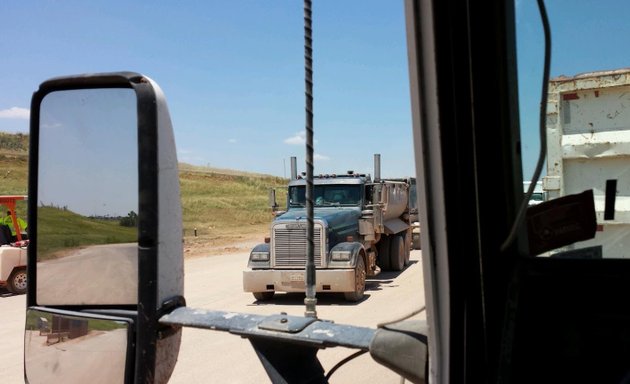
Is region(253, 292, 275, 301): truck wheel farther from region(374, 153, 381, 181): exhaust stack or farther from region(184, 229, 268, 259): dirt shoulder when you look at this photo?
A: region(184, 229, 268, 259): dirt shoulder

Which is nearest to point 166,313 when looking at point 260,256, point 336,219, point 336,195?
point 260,256

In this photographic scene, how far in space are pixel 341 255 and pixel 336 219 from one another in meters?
1.31

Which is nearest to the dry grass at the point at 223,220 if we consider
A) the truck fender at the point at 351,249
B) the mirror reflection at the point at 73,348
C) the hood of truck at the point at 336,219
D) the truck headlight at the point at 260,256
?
the hood of truck at the point at 336,219

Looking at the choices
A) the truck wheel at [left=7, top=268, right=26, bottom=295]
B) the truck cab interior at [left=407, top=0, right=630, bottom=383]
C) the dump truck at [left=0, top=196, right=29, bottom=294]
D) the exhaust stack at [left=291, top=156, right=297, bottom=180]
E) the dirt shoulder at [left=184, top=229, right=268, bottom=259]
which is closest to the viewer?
the truck cab interior at [left=407, top=0, right=630, bottom=383]

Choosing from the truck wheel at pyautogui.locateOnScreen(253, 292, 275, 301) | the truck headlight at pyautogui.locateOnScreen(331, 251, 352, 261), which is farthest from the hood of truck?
the truck wheel at pyautogui.locateOnScreen(253, 292, 275, 301)

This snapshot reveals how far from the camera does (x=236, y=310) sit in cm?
1023

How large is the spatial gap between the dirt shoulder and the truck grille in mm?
9421

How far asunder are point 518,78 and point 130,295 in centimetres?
119

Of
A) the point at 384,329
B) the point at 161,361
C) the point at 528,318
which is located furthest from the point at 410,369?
the point at 161,361

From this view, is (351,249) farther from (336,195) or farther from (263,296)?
(336,195)

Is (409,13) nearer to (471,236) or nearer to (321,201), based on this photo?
(471,236)

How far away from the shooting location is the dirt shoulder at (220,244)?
865 inches

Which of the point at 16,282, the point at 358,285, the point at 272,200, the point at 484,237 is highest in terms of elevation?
the point at 272,200

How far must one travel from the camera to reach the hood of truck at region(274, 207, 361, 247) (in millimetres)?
12098
